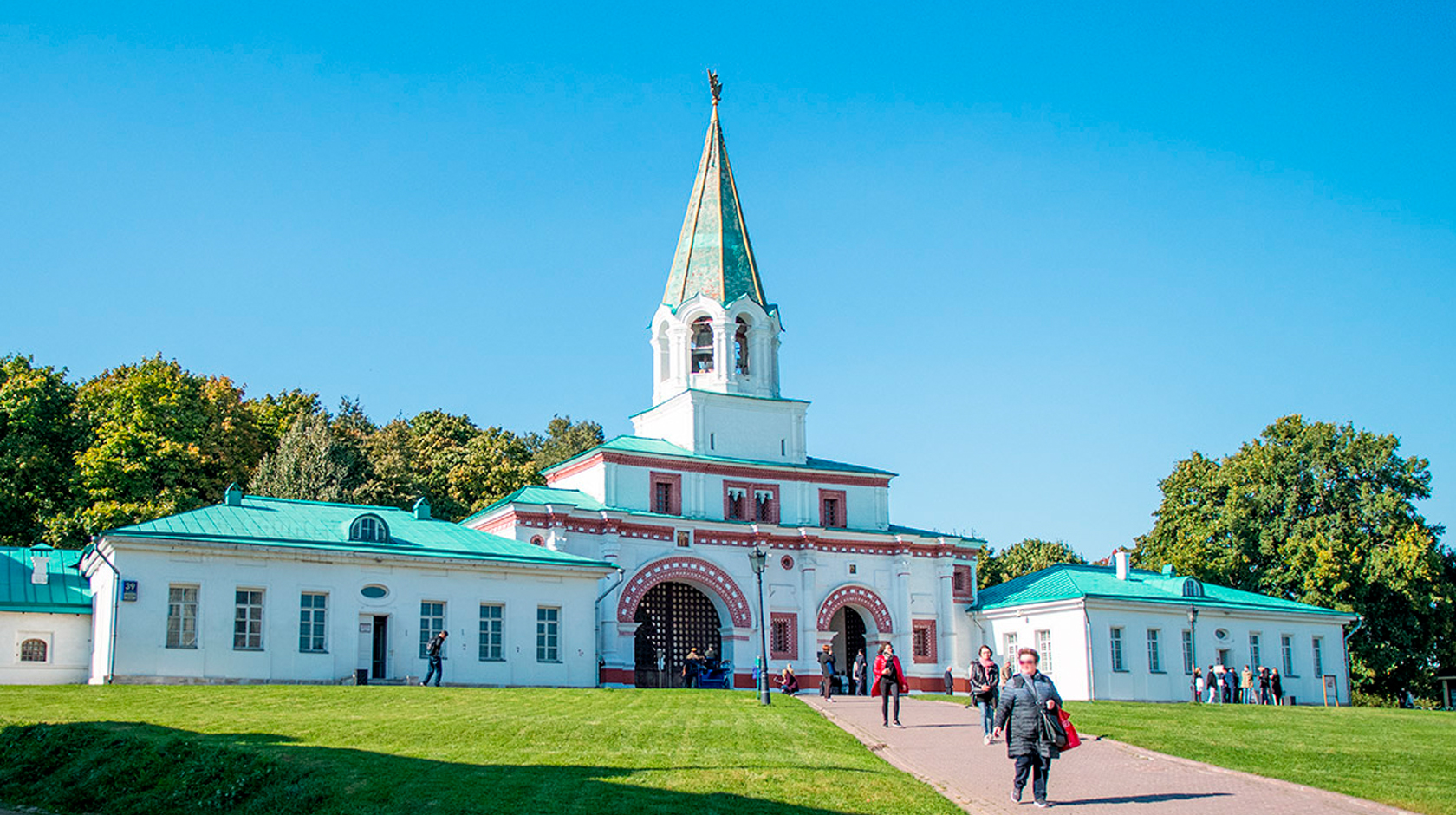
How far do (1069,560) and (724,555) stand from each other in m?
33.8

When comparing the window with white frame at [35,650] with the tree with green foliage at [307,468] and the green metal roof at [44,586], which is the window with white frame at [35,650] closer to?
the green metal roof at [44,586]

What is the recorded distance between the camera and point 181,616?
33000mm

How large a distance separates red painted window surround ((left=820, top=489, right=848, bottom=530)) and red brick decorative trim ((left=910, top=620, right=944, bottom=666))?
167 inches

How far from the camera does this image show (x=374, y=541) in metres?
36.0

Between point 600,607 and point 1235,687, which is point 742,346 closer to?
point 600,607

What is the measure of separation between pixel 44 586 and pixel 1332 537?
1787 inches

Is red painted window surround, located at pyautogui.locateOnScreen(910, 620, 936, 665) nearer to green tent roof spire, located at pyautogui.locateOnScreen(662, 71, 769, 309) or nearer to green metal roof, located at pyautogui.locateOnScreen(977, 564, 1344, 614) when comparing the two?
green metal roof, located at pyautogui.locateOnScreen(977, 564, 1344, 614)

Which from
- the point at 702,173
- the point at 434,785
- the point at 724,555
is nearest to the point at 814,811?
the point at 434,785

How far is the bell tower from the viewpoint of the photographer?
4691cm

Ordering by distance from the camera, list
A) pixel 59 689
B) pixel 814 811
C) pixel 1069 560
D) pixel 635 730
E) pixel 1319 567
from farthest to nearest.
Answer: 1. pixel 1069 560
2. pixel 1319 567
3. pixel 59 689
4. pixel 635 730
5. pixel 814 811

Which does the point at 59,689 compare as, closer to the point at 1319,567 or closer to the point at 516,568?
the point at 516,568

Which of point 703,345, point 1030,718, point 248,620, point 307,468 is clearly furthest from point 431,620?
point 1030,718

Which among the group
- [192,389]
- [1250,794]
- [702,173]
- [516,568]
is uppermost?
[702,173]

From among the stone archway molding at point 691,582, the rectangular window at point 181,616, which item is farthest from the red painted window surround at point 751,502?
the rectangular window at point 181,616
